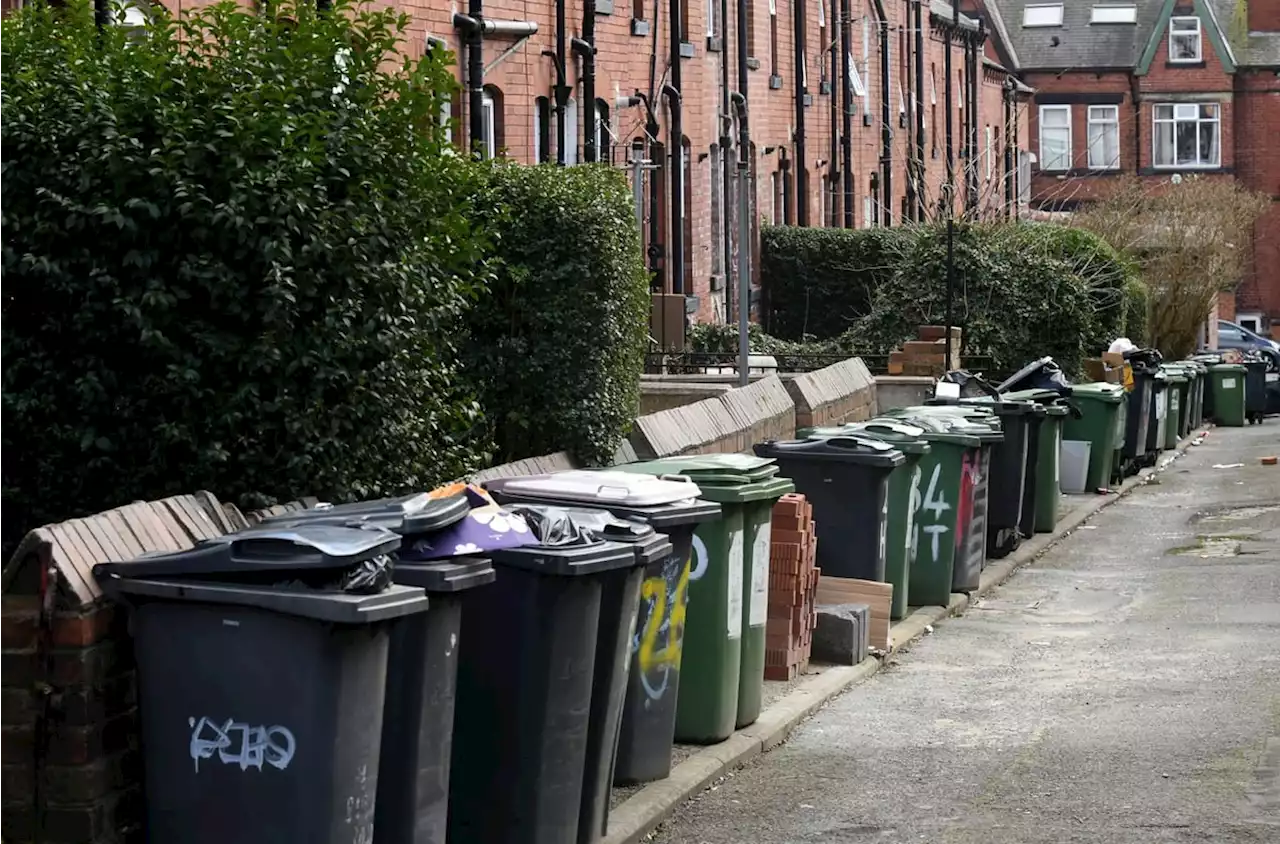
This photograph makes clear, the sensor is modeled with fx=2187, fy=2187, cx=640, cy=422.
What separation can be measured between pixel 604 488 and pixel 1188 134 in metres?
55.8

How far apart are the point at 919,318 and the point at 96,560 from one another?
21.3m

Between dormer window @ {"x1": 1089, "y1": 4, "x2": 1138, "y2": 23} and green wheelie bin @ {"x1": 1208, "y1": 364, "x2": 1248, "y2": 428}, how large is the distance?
2859 centimetres

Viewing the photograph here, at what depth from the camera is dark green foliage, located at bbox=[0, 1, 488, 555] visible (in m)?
7.52

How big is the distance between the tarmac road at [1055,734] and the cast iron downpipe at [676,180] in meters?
12.5

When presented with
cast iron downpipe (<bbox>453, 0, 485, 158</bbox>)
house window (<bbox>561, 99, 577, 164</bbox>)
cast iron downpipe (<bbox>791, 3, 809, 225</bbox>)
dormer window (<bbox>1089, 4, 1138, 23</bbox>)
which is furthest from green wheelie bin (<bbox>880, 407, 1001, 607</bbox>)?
dormer window (<bbox>1089, 4, 1138, 23</bbox>)

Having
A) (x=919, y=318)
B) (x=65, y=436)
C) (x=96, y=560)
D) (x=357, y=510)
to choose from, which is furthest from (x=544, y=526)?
(x=919, y=318)

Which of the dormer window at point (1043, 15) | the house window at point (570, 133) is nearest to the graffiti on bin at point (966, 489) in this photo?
the house window at point (570, 133)

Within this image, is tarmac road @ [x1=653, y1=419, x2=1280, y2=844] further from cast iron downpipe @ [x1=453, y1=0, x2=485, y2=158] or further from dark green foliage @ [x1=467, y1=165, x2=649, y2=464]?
cast iron downpipe @ [x1=453, y1=0, x2=485, y2=158]

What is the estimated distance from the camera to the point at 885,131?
3975cm

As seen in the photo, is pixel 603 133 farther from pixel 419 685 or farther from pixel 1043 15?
pixel 1043 15

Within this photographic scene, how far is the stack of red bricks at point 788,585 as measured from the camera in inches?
406

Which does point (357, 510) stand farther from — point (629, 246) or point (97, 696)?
point (629, 246)

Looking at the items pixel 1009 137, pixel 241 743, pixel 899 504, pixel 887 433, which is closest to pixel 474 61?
pixel 887 433

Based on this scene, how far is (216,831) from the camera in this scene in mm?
5668
